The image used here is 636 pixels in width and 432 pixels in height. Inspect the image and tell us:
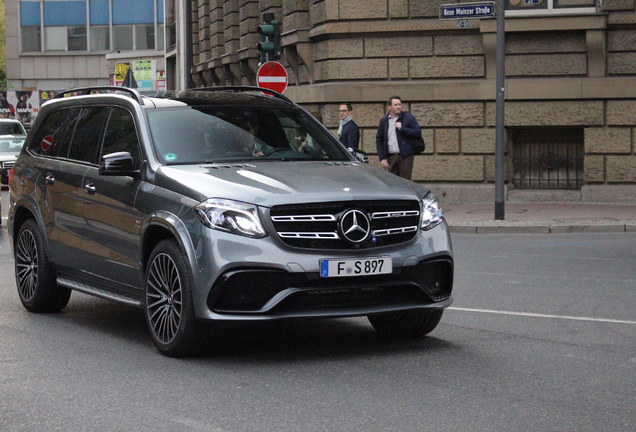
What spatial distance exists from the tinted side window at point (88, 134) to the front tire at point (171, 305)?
1.51 metres

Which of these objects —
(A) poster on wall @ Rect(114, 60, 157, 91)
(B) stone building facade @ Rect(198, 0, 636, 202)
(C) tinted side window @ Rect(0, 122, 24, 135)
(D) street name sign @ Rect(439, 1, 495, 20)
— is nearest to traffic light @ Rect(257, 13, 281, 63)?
(B) stone building facade @ Rect(198, 0, 636, 202)

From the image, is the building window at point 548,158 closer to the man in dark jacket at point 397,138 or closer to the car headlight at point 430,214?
the man in dark jacket at point 397,138

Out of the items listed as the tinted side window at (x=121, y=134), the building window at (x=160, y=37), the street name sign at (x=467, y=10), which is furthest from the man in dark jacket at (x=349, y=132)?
the building window at (x=160, y=37)

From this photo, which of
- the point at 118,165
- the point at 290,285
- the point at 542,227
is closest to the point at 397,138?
the point at 542,227

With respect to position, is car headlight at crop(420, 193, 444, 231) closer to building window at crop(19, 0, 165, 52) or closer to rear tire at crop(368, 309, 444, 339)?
rear tire at crop(368, 309, 444, 339)

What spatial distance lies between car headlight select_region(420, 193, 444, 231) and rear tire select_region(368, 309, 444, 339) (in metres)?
0.56

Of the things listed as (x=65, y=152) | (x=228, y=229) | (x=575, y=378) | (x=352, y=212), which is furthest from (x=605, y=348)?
A: (x=65, y=152)

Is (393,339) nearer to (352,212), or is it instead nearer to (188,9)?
(352,212)

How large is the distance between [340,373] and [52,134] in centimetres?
396

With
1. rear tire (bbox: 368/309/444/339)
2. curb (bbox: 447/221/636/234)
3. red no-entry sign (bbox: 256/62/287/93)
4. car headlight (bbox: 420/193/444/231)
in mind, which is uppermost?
red no-entry sign (bbox: 256/62/287/93)

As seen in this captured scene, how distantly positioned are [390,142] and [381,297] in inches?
466

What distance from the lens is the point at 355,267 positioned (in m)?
7.09

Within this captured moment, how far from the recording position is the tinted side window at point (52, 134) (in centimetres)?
952

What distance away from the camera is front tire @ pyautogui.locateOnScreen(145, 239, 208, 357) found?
718 cm
